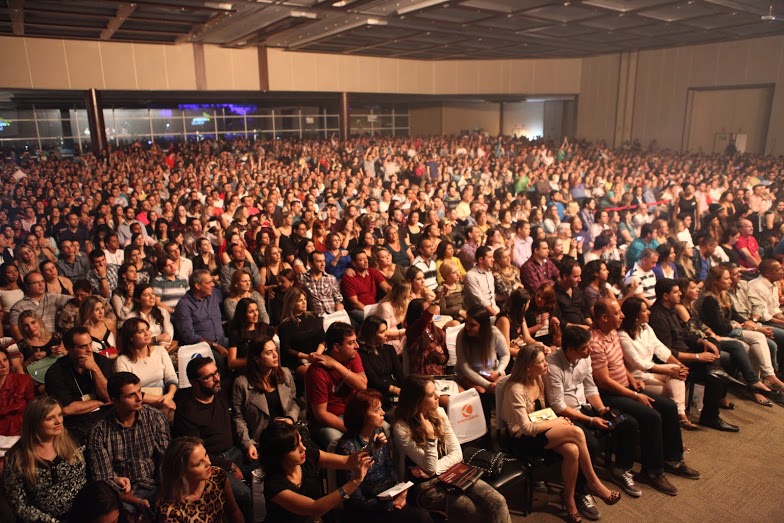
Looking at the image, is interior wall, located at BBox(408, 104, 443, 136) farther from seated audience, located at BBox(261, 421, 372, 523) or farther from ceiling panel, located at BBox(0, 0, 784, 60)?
seated audience, located at BBox(261, 421, 372, 523)

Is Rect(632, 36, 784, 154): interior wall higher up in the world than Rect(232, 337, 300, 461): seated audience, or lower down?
higher up

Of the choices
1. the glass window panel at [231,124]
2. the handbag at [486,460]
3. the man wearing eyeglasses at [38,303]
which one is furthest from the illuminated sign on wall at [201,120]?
the handbag at [486,460]

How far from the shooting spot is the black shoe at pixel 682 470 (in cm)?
367

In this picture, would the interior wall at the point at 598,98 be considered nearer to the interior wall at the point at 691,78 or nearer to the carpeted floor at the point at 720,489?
the interior wall at the point at 691,78

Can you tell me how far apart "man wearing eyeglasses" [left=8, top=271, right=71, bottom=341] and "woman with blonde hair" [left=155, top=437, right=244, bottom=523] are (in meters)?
2.82

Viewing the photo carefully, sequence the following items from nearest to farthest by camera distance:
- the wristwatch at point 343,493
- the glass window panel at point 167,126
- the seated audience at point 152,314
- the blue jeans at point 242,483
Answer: the wristwatch at point 343,493, the blue jeans at point 242,483, the seated audience at point 152,314, the glass window panel at point 167,126

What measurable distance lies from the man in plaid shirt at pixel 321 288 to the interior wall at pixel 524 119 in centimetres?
2067

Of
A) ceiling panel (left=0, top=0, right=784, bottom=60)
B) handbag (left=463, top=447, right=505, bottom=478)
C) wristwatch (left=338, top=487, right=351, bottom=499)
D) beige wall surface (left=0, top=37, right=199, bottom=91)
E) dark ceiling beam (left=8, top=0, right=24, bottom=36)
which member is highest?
ceiling panel (left=0, top=0, right=784, bottom=60)

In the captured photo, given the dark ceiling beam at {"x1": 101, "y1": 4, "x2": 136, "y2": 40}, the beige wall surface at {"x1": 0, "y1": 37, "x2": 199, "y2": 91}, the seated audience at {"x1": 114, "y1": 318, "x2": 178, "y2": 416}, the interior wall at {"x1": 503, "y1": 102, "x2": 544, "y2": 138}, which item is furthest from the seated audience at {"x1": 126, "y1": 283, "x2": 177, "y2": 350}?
the interior wall at {"x1": 503, "y1": 102, "x2": 544, "y2": 138}

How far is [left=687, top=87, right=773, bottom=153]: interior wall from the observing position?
16.2m

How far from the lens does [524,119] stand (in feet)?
79.3

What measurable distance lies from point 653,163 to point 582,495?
1457cm

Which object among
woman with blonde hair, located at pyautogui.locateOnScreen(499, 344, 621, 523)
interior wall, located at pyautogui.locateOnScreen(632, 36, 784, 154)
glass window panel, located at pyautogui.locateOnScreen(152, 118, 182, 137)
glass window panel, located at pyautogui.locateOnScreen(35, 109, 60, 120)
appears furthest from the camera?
glass window panel, located at pyautogui.locateOnScreen(152, 118, 182, 137)

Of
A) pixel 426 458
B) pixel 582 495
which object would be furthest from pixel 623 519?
pixel 426 458
